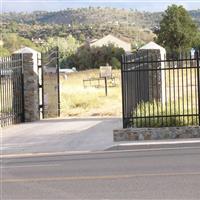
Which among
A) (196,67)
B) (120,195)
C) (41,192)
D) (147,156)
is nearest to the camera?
(120,195)

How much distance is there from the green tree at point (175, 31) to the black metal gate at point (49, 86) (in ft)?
154

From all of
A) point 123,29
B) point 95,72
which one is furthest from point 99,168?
point 123,29

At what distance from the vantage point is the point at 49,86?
27141 mm

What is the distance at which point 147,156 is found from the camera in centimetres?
Answer: 1463

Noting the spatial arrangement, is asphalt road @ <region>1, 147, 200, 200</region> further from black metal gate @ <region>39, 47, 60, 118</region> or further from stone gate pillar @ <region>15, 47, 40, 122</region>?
black metal gate @ <region>39, 47, 60, 118</region>

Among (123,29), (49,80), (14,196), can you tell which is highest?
(123,29)

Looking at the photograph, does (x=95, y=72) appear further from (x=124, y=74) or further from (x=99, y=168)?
(x=99, y=168)

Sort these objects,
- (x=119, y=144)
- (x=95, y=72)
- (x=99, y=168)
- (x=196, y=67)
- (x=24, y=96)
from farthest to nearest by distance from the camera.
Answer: (x=95, y=72) → (x=24, y=96) → (x=196, y=67) → (x=119, y=144) → (x=99, y=168)

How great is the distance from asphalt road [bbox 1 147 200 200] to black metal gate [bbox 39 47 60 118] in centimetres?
1124

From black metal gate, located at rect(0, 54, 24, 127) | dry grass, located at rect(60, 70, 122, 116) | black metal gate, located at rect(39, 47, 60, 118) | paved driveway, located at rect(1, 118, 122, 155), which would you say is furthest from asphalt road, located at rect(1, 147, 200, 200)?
dry grass, located at rect(60, 70, 122, 116)

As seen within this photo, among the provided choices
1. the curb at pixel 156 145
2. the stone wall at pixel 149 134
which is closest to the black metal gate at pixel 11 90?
the stone wall at pixel 149 134

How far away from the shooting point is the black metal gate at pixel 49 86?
26.9 metres

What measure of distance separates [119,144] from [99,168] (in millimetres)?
4269

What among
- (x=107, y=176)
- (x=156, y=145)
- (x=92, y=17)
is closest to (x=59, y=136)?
(x=156, y=145)
